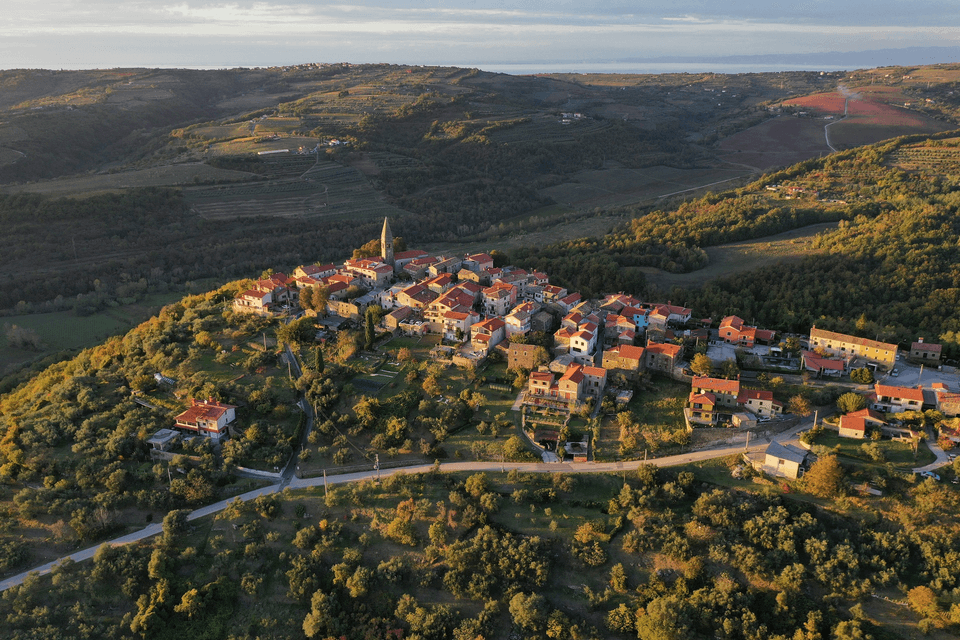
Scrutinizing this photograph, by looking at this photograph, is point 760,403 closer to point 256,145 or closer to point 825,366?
point 825,366

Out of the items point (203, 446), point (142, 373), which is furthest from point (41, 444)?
point (203, 446)

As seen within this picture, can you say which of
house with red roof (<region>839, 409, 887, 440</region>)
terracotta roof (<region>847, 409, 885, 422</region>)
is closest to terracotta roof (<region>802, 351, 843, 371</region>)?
terracotta roof (<region>847, 409, 885, 422</region>)

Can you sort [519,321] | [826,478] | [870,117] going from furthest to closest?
[870,117] < [519,321] < [826,478]

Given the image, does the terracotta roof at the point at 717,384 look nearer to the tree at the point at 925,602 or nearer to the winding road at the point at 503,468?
the winding road at the point at 503,468

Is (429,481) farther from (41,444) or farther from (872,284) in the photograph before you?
(872,284)

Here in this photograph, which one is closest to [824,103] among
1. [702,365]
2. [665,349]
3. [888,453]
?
[665,349]

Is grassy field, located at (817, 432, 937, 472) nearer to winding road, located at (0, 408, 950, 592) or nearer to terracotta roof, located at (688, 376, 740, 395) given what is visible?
winding road, located at (0, 408, 950, 592)
